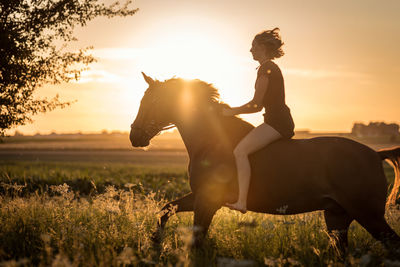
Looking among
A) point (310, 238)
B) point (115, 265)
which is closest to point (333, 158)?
point (310, 238)

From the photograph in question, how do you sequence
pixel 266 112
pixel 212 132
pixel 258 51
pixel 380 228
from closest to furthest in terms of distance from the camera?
1. pixel 380 228
2. pixel 266 112
3. pixel 258 51
4. pixel 212 132

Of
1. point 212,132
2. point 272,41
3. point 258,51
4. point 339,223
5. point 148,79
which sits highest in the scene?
point 272,41

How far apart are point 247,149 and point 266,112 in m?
0.64

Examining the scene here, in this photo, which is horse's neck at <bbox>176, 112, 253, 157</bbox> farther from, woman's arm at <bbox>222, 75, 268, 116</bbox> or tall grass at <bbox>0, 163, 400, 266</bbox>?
tall grass at <bbox>0, 163, 400, 266</bbox>

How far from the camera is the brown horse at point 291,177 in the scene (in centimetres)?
498

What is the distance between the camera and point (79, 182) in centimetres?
1716

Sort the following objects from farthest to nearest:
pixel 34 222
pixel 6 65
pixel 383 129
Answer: pixel 383 129 → pixel 6 65 → pixel 34 222

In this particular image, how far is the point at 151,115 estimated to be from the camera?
5922 millimetres

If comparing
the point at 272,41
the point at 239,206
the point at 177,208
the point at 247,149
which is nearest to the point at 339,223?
the point at 239,206

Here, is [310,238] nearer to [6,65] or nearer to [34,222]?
[34,222]

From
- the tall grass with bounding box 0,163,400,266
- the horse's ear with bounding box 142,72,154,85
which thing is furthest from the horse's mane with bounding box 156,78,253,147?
the tall grass with bounding box 0,163,400,266

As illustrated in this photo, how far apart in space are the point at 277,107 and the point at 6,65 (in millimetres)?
8812

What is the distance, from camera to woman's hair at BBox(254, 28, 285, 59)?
5324 mm

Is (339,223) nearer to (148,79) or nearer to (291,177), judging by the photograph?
(291,177)
